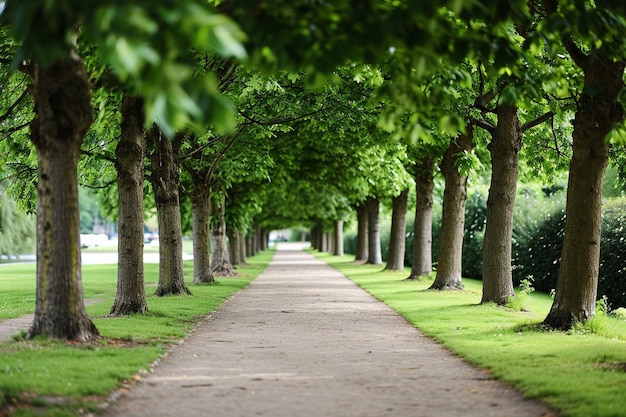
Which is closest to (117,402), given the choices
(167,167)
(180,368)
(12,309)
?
(180,368)

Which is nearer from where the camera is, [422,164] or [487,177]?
[422,164]

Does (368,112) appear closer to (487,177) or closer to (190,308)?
(190,308)

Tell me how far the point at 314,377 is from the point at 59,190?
4205mm

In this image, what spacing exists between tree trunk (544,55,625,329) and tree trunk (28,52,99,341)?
7606mm

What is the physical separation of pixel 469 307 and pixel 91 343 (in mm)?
9892

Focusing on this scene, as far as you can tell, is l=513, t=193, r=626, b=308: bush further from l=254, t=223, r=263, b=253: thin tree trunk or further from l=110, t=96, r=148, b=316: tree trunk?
l=254, t=223, r=263, b=253: thin tree trunk

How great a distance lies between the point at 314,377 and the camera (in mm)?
9148

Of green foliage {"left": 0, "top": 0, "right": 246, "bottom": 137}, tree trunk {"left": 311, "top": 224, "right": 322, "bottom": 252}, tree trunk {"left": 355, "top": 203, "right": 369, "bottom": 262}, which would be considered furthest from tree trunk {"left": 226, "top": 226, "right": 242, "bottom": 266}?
tree trunk {"left": 311, "top": 224, "right": 322, "bottom": 252}

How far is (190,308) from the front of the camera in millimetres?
17516

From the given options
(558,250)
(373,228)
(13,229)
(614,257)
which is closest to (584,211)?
(614,257)

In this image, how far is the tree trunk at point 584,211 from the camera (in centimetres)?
1240

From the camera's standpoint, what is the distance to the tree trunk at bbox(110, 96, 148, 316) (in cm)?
1467

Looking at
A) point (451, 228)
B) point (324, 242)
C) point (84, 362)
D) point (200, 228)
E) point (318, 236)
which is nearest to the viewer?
point (84, 362)

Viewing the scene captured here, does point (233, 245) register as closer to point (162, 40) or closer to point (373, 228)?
point (373, 228)
